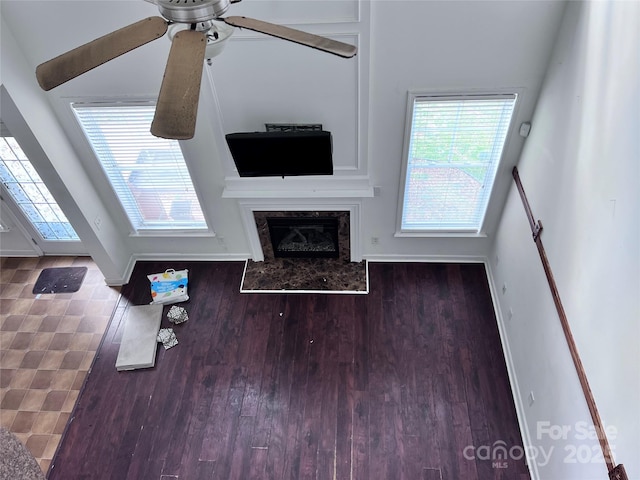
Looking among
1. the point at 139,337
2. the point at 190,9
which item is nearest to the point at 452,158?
the point at 190,9

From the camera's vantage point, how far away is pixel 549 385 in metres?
3.35

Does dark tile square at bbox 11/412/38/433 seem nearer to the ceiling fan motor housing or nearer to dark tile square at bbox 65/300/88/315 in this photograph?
dark tile square at bbox 65/300/88/315

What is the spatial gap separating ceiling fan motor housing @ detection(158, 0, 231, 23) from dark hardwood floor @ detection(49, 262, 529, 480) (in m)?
3.39

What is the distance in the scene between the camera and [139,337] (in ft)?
15.1

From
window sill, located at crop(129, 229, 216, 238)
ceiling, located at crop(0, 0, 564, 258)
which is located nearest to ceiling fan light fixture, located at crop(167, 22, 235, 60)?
ceiling, located at crop(0, 0, 564, 258)

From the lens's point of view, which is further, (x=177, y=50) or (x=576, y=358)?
(x=576, y=358)

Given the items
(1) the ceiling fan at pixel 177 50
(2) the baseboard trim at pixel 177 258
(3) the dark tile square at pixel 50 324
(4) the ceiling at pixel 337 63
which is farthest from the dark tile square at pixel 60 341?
(1) the ceiling fan at pixel 177 50

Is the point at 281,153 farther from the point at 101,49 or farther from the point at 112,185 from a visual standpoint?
the point at 101,49

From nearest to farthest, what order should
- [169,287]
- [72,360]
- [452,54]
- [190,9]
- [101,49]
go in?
[190,9] → [101,49] → [452,54] → [72,360] → [169,287]

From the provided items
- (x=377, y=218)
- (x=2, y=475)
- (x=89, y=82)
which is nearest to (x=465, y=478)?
(x=377, y=218)

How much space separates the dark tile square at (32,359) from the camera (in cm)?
452

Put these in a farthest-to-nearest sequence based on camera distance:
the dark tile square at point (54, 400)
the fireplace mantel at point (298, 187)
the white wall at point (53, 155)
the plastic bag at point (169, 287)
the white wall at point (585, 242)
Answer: the plastic bag at point (169, 287) < the fireplace mantel at point (298, 187) < the dark tile square at point (54, 400) < the white wall at point (53, 155) < the white wall at point (585, 242)

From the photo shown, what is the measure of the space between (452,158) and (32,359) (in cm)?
441

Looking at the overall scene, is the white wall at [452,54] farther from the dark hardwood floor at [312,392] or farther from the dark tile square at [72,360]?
the dark tile square at [72,360]
